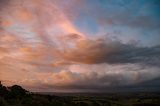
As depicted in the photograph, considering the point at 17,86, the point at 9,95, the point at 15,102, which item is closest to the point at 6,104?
the point at 15,102

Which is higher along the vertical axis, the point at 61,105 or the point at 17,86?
the point at 17,86

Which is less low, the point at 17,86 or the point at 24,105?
the point at 17,86

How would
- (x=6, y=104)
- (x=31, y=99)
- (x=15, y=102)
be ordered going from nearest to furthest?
(x=6, y=104)
(x=15, y=102)
(x=31, y=99)

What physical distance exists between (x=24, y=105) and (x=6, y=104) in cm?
621

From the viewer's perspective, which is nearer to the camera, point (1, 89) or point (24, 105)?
point (24, 105)

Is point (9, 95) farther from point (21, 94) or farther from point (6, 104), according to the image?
point (6, 104)

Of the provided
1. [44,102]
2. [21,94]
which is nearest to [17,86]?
[21,94]

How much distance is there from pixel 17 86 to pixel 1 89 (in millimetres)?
4039

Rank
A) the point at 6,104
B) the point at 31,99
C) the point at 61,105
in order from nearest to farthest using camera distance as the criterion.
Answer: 1. the point at 6,104
2. the point at 31,99
3. the point at 61,105

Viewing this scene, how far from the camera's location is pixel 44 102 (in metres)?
61.9

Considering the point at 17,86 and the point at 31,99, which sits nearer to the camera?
the point at 31,99

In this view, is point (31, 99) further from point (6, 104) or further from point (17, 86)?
point (6, 104)

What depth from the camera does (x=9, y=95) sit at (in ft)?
201

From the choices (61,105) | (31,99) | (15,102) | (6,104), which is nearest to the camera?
(6,104)
